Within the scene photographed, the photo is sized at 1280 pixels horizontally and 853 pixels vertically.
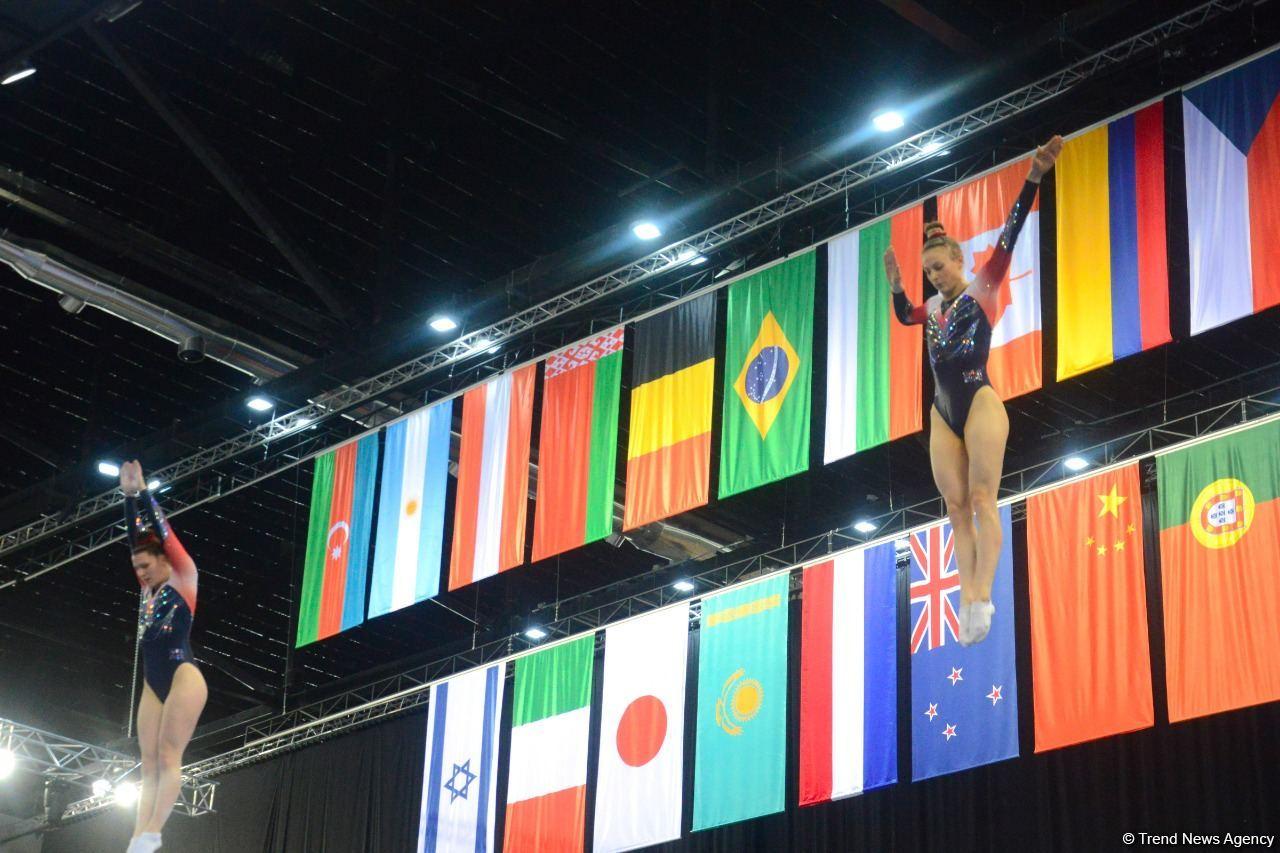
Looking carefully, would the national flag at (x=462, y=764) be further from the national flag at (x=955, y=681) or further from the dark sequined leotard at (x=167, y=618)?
the dark sequined leotard at (x=167, y=618)

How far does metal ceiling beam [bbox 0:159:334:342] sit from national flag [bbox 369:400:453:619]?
150cm

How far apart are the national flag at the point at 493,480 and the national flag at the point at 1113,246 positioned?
18.7ft

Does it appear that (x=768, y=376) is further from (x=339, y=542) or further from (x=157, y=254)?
(x=157, y=254)

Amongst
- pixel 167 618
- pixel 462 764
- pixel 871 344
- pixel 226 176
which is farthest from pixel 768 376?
pixel 167 618

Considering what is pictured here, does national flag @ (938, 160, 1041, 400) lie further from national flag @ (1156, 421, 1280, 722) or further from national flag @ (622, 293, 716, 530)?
national flag @ (622, 293, 716, 530)

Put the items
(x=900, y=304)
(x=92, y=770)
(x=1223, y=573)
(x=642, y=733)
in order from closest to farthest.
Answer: (x=900, y=304) → (x=1223, y=573) → (x=642, y=733) → (x=92, y=770)

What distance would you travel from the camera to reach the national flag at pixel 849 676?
13711 millimetres

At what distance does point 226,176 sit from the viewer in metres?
15.8

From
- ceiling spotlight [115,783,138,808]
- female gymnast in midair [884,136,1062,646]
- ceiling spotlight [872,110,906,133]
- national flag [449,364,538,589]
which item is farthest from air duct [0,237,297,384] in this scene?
female gymnast in midair [884,136,1062,646]

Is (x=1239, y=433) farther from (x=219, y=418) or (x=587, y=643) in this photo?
(x=219, y=418)

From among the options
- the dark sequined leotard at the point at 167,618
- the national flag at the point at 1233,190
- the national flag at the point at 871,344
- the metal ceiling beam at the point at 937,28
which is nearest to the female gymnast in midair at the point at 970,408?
the dark sequined leotard at the point at 167,618

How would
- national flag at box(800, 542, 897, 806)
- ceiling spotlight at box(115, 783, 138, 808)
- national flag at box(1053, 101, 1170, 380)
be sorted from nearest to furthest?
national flag at box(1053, 101, 1170, 380) → national flag at box(800, 542, 897, 806) → ceiling spotlight at box(115, 783, 138, 808)

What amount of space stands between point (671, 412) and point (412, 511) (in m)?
3.18

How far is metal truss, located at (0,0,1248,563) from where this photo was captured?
43.0ft
